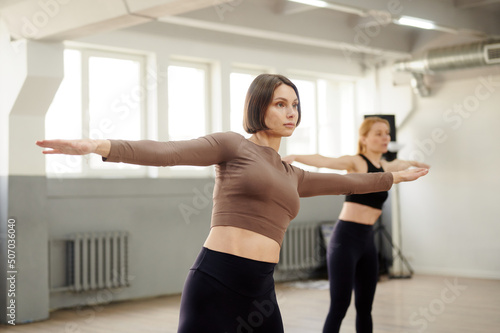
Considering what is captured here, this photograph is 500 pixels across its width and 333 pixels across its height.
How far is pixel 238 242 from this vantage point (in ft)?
5.45

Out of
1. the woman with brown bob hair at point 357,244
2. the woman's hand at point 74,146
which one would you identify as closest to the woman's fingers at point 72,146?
the woman's hand at point 74,146

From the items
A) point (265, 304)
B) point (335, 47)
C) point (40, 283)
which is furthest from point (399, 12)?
point (265, 304)

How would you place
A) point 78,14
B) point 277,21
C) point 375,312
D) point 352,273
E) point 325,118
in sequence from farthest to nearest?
1. point 325,118
2. point 277,21
3. point 375,312
4. point 78,14
5. point 352,273

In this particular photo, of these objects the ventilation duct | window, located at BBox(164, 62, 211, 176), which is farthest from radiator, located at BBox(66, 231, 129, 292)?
the ventilation duct

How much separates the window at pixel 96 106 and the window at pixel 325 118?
2431mm

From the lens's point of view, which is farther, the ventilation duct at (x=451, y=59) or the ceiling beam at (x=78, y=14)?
the ventilation duct at (x=451, y=59)

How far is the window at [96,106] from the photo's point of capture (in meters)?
6.01

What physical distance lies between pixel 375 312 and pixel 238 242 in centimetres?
404

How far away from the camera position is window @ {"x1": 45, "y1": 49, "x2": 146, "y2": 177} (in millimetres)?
6008

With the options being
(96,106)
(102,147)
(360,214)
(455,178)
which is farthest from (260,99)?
(455,178)

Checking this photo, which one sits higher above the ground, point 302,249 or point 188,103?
point 188,103

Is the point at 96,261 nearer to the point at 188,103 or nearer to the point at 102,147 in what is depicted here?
the point at 188,103

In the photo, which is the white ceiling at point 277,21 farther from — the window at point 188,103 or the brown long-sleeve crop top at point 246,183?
the brown long-sleeve crop top at point 246,183

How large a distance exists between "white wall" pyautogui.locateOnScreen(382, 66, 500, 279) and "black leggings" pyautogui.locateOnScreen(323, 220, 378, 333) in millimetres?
4600
